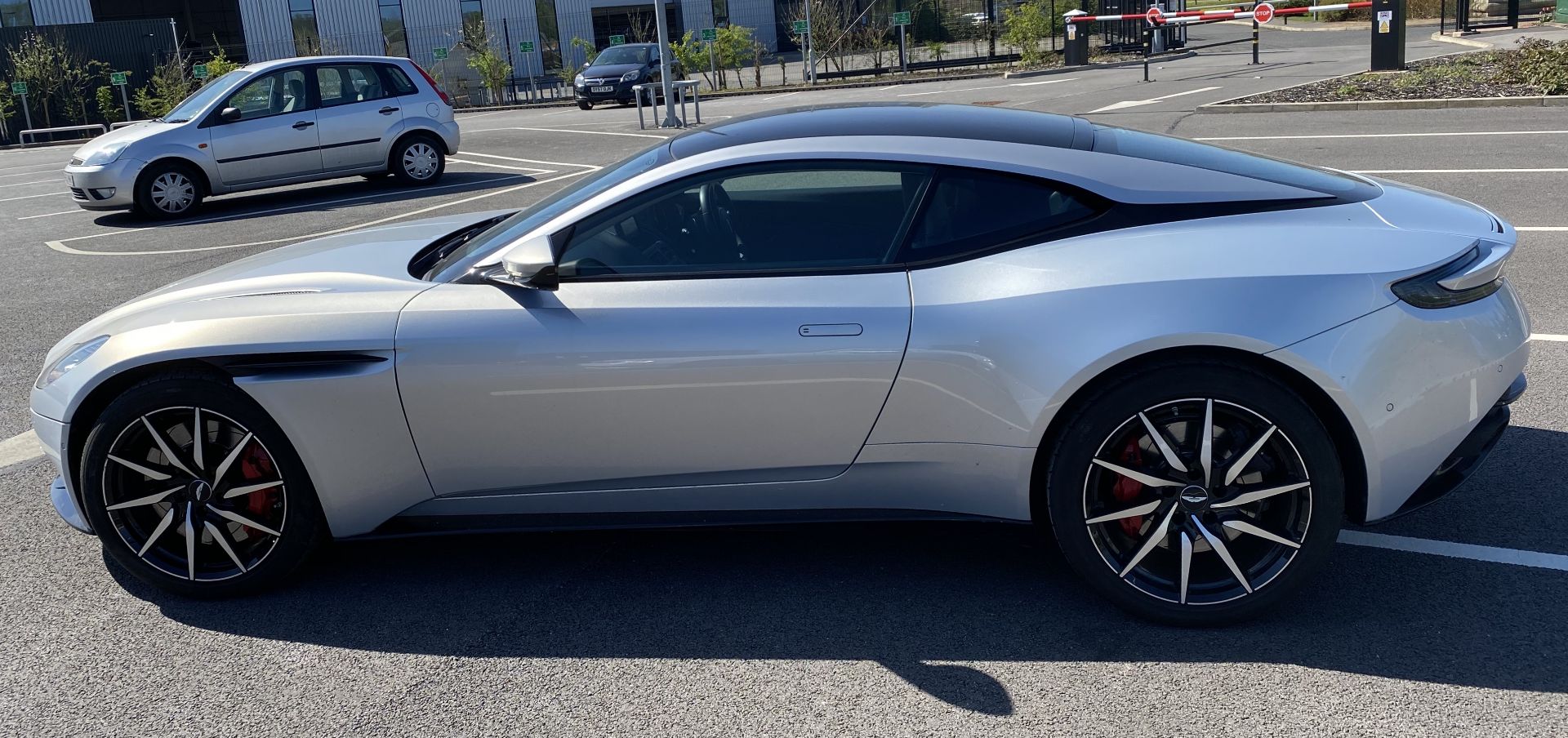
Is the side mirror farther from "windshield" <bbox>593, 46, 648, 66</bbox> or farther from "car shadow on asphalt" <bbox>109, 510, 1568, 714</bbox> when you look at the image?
"windshield" <bbox>593, 46, 648, 66</bbox>

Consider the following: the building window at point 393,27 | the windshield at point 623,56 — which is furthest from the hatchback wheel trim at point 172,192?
the building window at point 393,27

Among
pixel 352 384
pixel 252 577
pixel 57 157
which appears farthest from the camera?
pixel 57 157

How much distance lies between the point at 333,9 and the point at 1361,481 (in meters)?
47.8

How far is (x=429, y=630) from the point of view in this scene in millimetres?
3654

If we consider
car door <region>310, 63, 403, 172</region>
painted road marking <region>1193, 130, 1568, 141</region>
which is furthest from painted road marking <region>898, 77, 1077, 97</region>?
car door <region>310, 63, 403, 172</region>

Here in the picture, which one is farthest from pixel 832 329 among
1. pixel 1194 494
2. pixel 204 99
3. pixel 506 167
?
pixel 506 167

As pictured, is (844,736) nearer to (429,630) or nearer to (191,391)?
(429,630)

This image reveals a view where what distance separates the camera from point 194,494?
3.78m

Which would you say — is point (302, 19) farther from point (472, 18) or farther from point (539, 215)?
point (539, 215)

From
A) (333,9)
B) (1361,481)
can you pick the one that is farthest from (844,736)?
(333,9)

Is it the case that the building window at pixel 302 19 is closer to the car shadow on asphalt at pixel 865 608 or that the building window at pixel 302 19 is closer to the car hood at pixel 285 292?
the car hood at pixel 285 292

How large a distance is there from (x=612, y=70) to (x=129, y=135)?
17622mm

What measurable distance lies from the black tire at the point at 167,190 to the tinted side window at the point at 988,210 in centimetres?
1184

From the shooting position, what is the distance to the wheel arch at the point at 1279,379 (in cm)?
331
